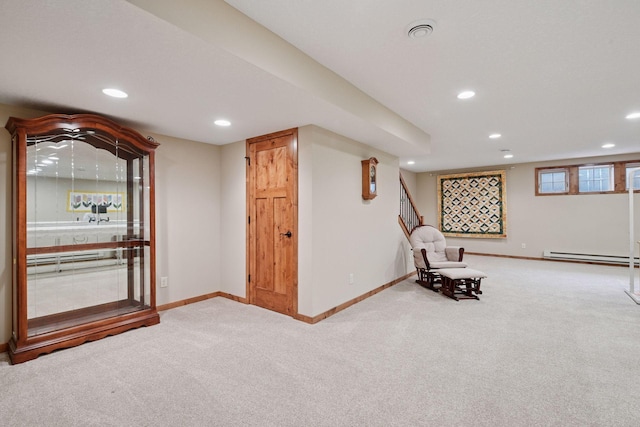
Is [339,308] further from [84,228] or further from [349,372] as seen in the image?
[84,228]

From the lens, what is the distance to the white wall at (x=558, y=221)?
6320 mm

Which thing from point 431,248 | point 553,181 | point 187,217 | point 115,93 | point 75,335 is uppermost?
point 115,93

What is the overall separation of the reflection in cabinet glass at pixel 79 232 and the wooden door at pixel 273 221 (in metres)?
1.14

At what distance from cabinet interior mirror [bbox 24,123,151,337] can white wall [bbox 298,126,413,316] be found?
174 cm

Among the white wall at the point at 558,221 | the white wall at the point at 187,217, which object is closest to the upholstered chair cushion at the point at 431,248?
the white wall at the point at 187,217

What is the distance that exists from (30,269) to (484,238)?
8587 mm

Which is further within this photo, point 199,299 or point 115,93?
point 199,299

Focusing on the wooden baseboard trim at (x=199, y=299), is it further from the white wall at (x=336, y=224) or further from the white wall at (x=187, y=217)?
the white wall at (x=336, y=224)

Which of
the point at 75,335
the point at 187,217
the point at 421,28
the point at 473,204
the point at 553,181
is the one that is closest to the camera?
the point at 421,28

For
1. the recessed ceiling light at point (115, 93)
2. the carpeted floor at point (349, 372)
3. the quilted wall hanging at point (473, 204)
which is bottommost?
the carpeted floor at point (349, 372)

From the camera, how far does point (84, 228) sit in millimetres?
2914

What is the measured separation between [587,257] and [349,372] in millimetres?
6989

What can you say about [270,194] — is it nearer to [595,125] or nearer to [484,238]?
[595,125]

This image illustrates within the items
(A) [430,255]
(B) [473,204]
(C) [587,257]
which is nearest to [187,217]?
(A) [430,255]
